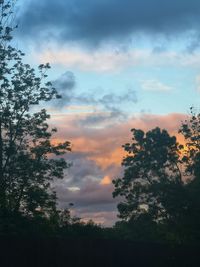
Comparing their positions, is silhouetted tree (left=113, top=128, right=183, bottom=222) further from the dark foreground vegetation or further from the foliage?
the dark foreground vegetation

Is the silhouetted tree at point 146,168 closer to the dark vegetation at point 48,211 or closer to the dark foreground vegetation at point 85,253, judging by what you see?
the dark vegetation at point 48,211

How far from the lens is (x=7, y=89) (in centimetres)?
3616

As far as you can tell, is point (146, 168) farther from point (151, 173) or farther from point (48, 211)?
point (48, 211)

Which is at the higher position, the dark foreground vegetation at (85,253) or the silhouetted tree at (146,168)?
the silhouetted tree at (146,168)

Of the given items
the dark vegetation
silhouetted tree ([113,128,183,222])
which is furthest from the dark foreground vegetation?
silhouetted tree ([113,128,183,222])

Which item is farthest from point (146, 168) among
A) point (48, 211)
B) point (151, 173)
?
point (48, 211)

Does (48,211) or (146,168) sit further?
(146,168)

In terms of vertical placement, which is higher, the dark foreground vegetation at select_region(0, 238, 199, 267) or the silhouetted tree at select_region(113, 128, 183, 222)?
the silhouetted tree at select_region(113, 128, 183, 222)

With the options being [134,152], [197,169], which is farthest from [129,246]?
[134,152]

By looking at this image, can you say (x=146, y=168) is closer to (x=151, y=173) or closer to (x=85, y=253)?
(x=151, y=173)

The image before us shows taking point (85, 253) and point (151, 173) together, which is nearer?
point (85, 253)

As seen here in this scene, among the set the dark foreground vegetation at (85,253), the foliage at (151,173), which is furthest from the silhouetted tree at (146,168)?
the dark foreground vegetation at (85,253)

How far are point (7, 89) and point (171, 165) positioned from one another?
3402cm

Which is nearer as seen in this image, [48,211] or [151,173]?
[48,211]
